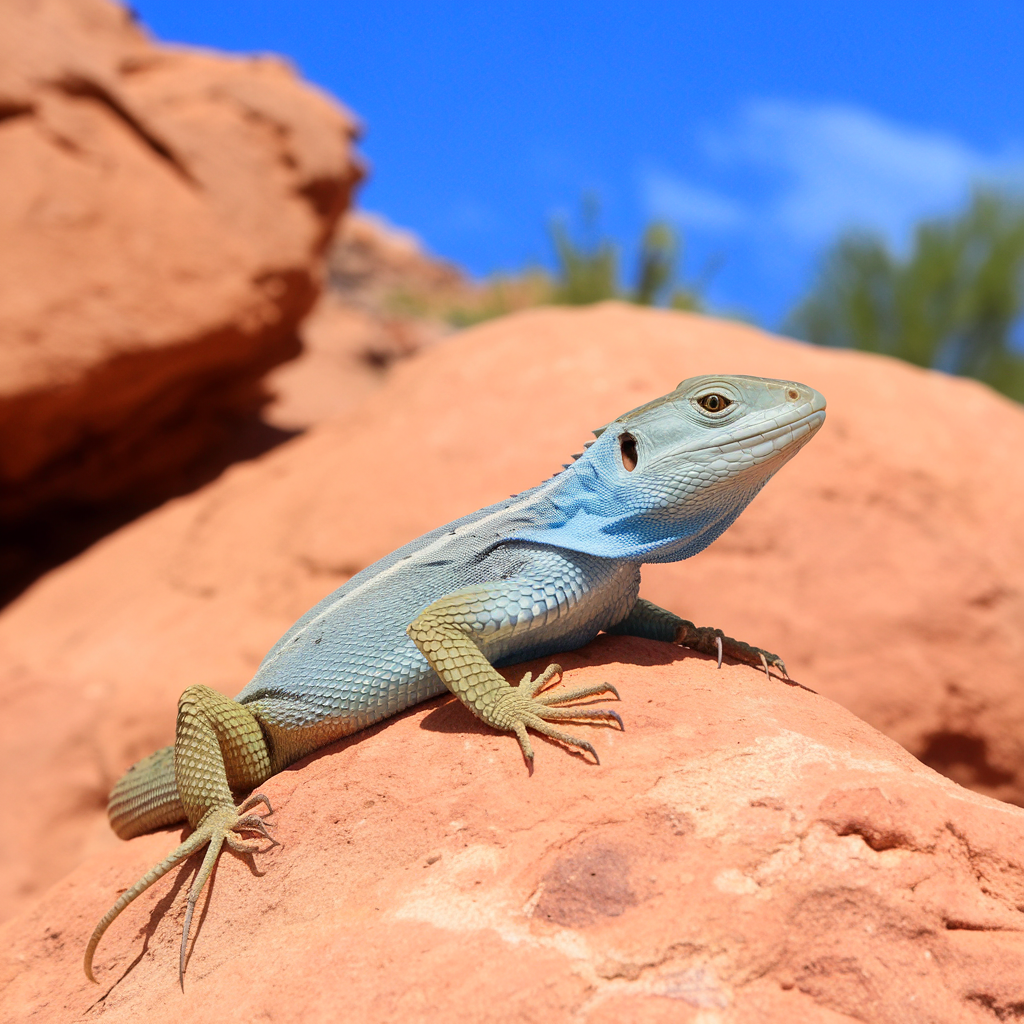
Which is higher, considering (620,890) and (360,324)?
(360,324)

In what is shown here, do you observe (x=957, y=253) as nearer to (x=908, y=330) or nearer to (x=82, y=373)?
(x=908, y=330)

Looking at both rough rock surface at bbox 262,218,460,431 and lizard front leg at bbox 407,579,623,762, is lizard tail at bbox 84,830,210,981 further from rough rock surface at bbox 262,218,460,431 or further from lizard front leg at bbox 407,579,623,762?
rough rock surface at bbox 262,218,460,431

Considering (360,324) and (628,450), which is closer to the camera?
(628,450)

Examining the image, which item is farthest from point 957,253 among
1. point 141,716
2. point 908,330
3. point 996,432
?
point 141,716

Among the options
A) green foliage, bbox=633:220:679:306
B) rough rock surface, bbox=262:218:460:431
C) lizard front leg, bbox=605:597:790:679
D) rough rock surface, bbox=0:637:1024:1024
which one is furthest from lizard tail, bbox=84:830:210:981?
green foliage, bbox=633:220:679:306

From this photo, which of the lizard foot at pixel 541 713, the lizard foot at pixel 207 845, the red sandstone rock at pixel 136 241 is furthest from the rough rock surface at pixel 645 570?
the lizard foot at pixel 541 713

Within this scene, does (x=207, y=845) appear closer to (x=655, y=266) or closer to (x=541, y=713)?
(x=541, y=713)

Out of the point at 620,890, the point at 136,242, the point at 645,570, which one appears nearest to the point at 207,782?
the point at 620,890
